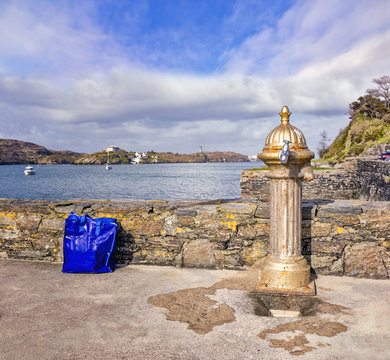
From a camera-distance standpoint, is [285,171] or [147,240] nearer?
[285,171]

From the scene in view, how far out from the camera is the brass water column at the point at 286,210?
3637 mm

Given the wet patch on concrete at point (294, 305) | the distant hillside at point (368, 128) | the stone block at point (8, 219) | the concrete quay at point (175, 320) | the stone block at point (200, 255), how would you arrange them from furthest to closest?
the distant hillside at point (368, 128) < the stone block at point (8, 219) < the stone block at point (200, 255) < the wet patch on concrete at point (294, 305) < the concrete quay at point (175, 320)

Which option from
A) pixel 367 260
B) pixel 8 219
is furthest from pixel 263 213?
pixel 8 219

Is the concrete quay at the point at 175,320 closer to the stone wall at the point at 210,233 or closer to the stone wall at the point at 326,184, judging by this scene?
the stone wall at the point at 210,233

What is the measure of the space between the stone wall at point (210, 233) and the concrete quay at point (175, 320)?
283 mm

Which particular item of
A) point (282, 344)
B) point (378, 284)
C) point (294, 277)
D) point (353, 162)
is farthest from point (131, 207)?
point (353, 162)

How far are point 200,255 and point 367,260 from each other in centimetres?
199

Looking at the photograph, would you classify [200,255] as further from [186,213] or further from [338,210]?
[338,210]

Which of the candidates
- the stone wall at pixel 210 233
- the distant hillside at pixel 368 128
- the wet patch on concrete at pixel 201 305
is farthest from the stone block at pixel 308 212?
the distant hillside at pixel 368 128

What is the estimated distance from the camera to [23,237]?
4.79 m

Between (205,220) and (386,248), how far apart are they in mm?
2157

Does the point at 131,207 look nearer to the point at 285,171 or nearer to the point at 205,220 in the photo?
the point at 205,220

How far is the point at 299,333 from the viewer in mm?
2646

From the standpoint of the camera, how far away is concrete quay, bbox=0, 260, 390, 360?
7.98 ft
